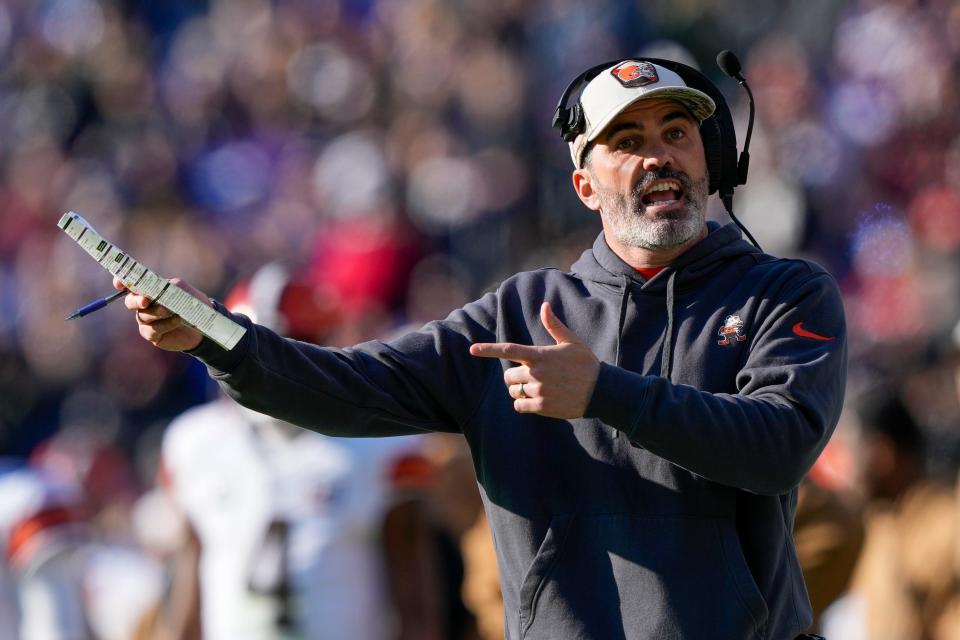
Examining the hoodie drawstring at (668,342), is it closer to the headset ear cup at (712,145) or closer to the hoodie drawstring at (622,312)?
the hoodie drawstring at (622,312)

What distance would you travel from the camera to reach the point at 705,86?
3.61 metres

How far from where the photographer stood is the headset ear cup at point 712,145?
144 inches

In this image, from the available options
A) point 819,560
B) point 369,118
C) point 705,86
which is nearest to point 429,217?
point 369,118

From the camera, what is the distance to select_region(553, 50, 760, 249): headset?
3629 millimetres

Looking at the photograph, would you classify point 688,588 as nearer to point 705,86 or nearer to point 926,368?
point 705,86

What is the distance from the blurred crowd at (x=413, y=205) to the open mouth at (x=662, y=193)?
78.2 inches

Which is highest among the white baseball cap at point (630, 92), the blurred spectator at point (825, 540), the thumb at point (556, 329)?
the white baseball cap at point (630, 92)

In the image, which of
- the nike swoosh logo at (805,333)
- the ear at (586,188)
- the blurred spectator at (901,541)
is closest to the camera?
the nike swoosh logo at (805,333)

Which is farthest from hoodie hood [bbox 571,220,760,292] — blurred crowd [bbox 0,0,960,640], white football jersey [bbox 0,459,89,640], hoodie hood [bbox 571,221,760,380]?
white football jersey [bbox 0,459,89,640]

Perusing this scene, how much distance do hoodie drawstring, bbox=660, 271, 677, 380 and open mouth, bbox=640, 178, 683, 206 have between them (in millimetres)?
171

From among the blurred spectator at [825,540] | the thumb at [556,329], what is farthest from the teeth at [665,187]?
the blurred spectator at [825,540]

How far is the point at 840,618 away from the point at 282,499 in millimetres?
2362

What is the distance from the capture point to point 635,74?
3.53 m

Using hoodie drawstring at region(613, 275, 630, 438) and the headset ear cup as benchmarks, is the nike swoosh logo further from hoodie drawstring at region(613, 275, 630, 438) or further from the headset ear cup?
the headset ear cup
